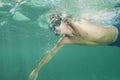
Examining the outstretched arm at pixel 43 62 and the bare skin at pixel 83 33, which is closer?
the bare skin at pixel 83 33

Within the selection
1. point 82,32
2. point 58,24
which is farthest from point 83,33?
point 58,24

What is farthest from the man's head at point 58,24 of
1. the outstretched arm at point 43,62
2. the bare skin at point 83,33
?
the outstretched arm at point 43,62

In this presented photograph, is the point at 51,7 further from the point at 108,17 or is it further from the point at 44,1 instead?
the point at 108,17

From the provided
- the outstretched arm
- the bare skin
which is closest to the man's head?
the bare skin

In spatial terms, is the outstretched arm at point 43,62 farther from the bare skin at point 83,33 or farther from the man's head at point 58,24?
the man's head at point 58,24

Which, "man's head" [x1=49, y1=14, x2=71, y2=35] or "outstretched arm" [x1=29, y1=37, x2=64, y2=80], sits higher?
"man's head" [x1=49, y1=14, x2=71, y2=35]

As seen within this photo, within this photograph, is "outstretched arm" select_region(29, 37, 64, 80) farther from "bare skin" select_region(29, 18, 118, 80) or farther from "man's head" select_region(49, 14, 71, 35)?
"man's head" select_region(49, 14, 71, 35)

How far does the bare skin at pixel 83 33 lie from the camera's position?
5.27m

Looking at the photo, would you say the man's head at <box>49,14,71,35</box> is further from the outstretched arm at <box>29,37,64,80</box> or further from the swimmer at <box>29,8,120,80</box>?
the outstretched arm at <box>29,37,64,80</box>

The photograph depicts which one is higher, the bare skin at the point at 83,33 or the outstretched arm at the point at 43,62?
the bare skin at the point at 83,33

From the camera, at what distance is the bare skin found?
527 cm

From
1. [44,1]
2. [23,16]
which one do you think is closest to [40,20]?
[23,16]

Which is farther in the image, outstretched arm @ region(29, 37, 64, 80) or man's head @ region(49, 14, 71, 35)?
outstretched arm @ region(29, 37, 64, 80)

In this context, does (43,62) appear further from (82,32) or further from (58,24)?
(82,32)
